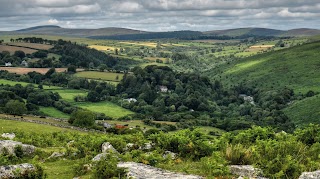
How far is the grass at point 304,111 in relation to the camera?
119m

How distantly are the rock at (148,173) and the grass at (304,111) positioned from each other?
350ft

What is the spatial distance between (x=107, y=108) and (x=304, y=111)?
3074 inches

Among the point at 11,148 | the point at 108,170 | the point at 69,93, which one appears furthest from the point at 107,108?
the point at 108,170

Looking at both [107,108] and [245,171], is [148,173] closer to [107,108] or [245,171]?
[245,171]

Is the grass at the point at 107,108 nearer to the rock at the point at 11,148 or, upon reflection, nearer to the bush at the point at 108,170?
the rock at the point at 11,148

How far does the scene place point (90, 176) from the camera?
59.9ft

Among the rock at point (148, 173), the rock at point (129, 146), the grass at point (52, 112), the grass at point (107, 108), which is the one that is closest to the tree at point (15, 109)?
the grass at point (52, 112)

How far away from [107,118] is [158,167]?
4294 inches

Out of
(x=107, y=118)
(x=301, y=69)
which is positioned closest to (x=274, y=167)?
(x=107, y=118)

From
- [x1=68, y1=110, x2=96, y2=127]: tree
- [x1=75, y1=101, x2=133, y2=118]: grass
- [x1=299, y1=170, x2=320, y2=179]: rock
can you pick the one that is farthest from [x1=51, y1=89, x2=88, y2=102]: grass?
[x1=299, y1=170, x2=320, y2=179]: rock

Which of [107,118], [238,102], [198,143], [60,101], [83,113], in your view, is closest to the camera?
[198,143]

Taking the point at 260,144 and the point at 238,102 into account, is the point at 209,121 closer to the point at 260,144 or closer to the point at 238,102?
the point at 238,102

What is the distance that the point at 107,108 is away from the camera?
5856 inches


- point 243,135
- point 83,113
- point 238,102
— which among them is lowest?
point 238,102
